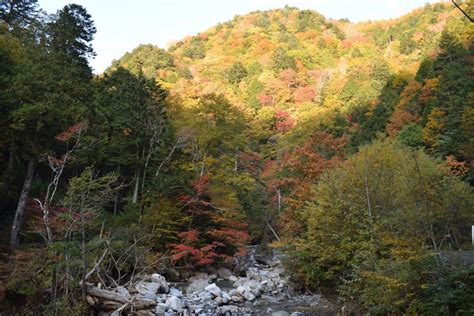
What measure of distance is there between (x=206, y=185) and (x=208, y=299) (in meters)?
7.95

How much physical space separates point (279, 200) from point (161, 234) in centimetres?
962

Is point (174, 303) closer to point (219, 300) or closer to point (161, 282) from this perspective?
point (219, 300)

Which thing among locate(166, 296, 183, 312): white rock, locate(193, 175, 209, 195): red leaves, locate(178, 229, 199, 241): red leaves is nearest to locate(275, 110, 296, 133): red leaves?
locate(193, 175, 209, 195): red leaves

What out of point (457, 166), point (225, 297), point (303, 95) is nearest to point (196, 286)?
point (225, 297)

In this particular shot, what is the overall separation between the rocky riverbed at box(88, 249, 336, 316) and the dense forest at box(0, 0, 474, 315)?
2.46 feet

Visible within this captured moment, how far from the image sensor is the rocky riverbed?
38.6 feet

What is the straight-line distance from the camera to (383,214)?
13.5 meters

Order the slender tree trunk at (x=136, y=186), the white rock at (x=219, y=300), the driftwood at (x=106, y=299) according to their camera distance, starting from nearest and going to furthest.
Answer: the driftwood at (x=106, y=299) < the white rock at (x=219, y=300) < the slender tree trunk at (x=136, y=186)

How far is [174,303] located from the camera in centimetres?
1465

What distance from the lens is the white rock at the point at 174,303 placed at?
1443cm

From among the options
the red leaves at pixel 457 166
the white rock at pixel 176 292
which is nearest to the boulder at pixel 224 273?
the white rock at pixel 176 292

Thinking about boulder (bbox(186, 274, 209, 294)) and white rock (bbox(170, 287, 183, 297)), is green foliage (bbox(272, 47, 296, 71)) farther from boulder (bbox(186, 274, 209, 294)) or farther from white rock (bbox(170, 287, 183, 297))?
white rock (bbox(170, 287, 183, 297))

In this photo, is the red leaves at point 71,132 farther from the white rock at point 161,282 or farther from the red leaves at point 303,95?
the red leaves at point 303,95

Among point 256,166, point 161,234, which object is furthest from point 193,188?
point 256,166
